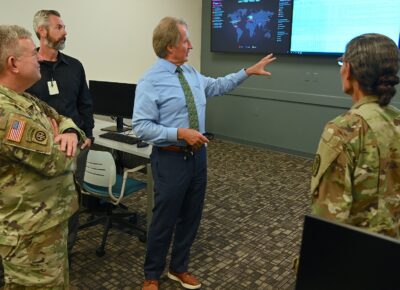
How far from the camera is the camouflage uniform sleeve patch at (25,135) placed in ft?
4.13

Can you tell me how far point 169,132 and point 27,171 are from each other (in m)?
0.74

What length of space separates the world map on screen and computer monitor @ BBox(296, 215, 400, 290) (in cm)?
440

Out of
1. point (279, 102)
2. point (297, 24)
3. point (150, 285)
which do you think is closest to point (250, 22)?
point (297, 24)

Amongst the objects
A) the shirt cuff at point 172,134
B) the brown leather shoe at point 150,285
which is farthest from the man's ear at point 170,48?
the brown leather shoe at point 150,285

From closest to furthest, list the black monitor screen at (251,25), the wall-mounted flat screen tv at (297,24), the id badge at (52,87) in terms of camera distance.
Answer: the id badge at (52,87), the wall-mounted flat screen tv at (297,24), the black monitor screen at (251,25)

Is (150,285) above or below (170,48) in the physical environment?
below

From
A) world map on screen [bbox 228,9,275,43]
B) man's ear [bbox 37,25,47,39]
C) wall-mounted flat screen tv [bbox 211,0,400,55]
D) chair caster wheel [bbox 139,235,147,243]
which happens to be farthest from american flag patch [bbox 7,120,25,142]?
world map on screen [bbox 228,9,275,43]

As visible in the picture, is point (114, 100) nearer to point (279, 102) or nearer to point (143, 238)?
point (143, 238)

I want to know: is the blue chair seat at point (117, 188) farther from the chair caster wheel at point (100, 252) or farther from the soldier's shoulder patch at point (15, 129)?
the soldier's shoulder patch at point (15, 129)

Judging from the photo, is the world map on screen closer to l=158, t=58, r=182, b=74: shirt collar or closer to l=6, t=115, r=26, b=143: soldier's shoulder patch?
l=158, t=58, r=182, b=74: shirt collar

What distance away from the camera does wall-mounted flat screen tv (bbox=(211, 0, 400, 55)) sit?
13.1 ft

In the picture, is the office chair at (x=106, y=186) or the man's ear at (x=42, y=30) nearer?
the man's ear at (x=42, y=30)

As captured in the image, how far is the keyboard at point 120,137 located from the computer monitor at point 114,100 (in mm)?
237

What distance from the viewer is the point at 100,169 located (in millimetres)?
2635
